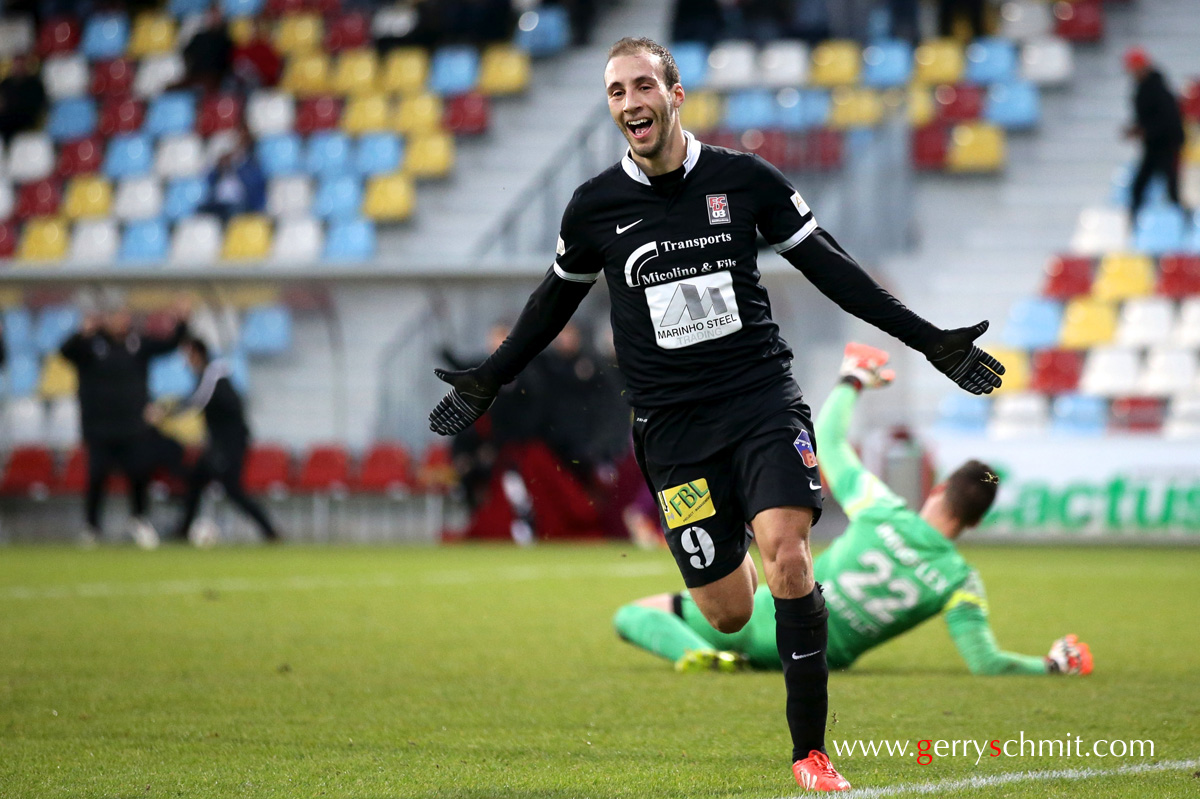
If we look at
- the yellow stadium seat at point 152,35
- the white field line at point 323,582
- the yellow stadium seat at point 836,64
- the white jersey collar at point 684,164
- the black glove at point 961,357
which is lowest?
the white field line at point 323,582

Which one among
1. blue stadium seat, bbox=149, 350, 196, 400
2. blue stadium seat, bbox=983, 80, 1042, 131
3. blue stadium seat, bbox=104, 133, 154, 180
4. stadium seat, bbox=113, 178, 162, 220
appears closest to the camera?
blue stadium seat, bbox=149, 350, 196, 400

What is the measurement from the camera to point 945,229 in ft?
62.2

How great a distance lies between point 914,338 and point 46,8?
24.2 meters

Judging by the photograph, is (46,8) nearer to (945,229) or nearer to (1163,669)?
(945,229)

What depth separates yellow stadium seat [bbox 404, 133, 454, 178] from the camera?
20.7 meters

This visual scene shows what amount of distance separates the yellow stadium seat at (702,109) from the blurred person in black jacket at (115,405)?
6.23m

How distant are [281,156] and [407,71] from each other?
2.17 m

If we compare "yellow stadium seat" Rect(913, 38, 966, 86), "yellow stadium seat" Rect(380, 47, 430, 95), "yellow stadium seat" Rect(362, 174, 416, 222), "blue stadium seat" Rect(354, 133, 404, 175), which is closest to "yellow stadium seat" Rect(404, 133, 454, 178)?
"blue stadium seat" Rect(354, 133, 404, 175)

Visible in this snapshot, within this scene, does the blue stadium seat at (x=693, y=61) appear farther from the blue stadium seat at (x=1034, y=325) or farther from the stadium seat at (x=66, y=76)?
the stadium seat at (x=66, y=76)

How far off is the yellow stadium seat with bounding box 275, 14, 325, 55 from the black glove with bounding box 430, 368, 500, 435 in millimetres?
18938

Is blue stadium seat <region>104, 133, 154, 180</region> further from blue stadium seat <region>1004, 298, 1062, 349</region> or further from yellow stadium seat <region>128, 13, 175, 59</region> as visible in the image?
blue stadium seat <region>1004, 298, 1062, 349</region>

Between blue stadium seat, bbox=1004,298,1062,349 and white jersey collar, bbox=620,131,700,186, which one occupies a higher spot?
white jersey collar, bbox=620,131,700,186

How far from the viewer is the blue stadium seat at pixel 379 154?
20.8m

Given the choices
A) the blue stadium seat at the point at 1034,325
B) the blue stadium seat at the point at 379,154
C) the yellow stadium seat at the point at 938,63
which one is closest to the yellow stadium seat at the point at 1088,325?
the blue stadium seat at the point at 1034,325
